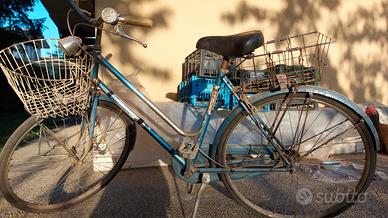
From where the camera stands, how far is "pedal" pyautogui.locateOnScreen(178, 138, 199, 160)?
81.8 inches

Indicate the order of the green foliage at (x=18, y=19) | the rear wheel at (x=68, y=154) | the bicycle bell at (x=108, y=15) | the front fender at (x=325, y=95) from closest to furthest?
the bicycle bell at (x=108, y=15)
the front fender at (x=325, y=95)
the rear wheel at (x=68, y=154)
the green foliage at (x=18, y=19)

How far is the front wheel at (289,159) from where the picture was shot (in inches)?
81.7

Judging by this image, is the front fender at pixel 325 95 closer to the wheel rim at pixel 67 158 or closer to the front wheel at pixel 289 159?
the front wheel at pixel 289 159

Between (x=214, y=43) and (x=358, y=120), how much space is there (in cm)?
102

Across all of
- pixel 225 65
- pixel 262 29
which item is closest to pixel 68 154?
pixel 225 65

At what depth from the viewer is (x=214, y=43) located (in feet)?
6.55

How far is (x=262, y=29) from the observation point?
4.03m

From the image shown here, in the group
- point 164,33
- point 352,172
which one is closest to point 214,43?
point 164,33

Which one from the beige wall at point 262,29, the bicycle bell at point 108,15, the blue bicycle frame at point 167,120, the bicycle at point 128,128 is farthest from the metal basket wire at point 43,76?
the beige wall at point 262,29

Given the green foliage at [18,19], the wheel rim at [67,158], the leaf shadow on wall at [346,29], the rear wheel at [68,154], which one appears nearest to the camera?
the rear wheel at [68,154]

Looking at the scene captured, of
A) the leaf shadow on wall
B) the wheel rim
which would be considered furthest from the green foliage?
the wheel rim

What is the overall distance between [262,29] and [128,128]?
2392mm

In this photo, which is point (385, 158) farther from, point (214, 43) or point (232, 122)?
point (214, 43)

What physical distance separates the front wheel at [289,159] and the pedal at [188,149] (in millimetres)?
158
